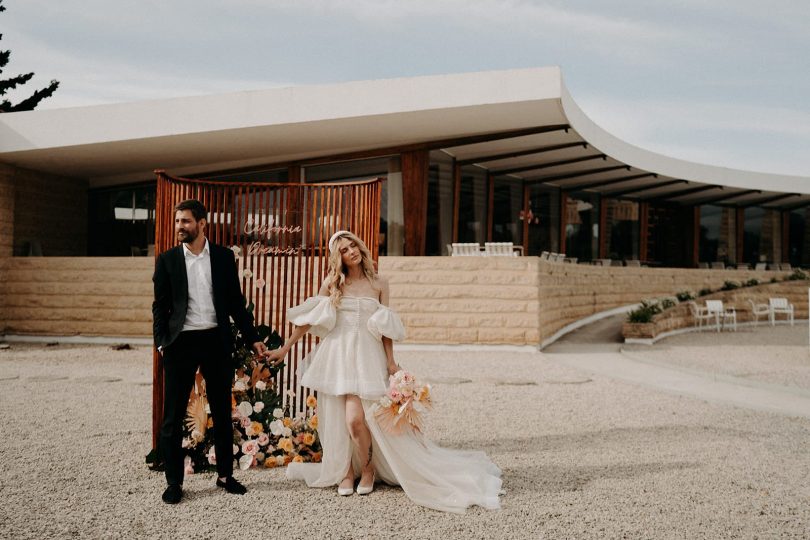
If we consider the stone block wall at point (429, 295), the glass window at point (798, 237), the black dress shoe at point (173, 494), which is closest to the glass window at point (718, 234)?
the glass window at point (798, 237)

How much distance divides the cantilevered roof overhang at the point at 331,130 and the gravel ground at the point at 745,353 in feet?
17.4

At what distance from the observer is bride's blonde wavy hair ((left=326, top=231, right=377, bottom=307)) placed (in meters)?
4.66

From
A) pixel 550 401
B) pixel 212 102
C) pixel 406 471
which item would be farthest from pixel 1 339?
pixel 406 471

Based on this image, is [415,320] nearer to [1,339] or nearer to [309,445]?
[309,445]

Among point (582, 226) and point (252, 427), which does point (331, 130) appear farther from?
point (582, 226)

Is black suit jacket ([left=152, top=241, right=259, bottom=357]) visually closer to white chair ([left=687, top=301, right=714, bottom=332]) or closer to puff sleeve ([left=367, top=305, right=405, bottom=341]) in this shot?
puff sleeve ([left=367, top=305, right=405, bottom=341])

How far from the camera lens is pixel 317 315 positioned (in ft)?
15.2

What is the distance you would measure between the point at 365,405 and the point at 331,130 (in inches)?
428

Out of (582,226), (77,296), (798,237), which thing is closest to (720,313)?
(582,226)

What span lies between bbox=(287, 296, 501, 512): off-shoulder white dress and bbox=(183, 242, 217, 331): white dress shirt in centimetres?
59

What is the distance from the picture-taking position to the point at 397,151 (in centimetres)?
1625

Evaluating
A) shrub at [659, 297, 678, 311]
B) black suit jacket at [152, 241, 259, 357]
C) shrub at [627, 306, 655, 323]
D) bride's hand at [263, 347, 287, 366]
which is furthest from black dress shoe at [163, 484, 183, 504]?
shrub at [659, 297, 678, 311]

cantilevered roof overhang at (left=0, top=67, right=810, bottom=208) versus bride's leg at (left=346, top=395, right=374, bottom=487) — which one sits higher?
cantilevered roof overhang at (left=0, top=67, right=810, bottom=208)

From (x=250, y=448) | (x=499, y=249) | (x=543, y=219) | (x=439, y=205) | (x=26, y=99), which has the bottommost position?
(x=250, y=448)
